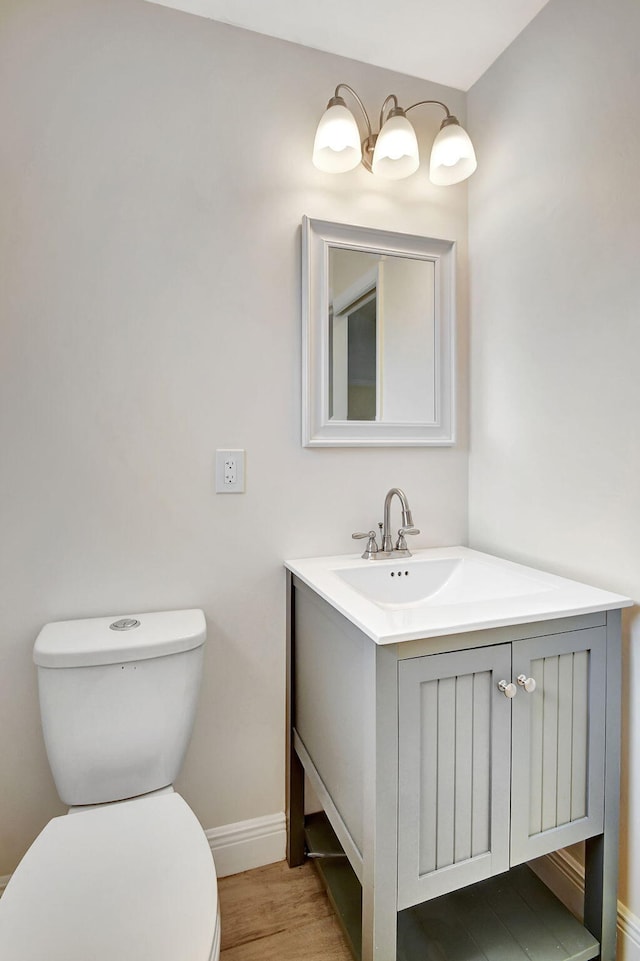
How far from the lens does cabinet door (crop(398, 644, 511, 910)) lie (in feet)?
3.22

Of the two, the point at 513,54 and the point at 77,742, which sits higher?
the point at 513,54

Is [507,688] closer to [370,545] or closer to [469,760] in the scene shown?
[469,760]

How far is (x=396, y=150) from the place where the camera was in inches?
57.7

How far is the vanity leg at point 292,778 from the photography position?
4.96ft

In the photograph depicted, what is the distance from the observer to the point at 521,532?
1.53 metres

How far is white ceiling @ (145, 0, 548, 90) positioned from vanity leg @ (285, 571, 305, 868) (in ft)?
5.17

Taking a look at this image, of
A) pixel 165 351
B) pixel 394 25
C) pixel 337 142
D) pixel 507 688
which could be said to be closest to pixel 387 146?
pixel 337 142

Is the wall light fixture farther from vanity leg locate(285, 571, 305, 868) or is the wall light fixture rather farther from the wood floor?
the wood floor

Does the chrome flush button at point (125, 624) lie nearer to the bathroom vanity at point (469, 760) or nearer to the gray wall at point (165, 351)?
the gray wall at point (165, 351)

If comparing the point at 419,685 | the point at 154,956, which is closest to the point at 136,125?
the point at 419,685

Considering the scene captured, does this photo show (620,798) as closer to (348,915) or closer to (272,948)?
(348,915)

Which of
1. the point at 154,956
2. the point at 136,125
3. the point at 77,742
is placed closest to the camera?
the point at 154,956

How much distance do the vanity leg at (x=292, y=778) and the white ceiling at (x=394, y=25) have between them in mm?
1575

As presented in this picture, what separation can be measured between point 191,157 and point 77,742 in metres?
1.53
